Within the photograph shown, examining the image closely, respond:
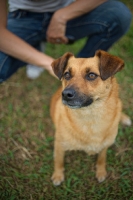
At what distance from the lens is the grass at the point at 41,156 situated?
2814 millimetres

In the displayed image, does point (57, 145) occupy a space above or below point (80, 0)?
below

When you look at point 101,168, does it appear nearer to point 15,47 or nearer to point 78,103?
point 78,103

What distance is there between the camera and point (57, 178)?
289cm

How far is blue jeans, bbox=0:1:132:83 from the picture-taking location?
311 centimetres

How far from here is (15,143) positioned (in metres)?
3.33

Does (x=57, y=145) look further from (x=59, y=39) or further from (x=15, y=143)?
(x=59, y=39)

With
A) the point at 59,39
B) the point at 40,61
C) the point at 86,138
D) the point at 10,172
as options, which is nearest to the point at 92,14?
the point at 59,39

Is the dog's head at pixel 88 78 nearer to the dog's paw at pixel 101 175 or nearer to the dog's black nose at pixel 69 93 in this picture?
the dog's black nose at pixel 69 93

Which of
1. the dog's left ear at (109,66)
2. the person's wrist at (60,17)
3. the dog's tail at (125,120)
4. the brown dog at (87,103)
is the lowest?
the dog's tail at (125,120)

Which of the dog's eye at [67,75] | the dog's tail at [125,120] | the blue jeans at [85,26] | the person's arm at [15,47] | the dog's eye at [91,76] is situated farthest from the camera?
the dog's tail at [125,120]

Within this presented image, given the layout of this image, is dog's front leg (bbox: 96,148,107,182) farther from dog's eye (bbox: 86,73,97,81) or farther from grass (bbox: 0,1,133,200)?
dog's eye (bbox: 86,73,97,81)

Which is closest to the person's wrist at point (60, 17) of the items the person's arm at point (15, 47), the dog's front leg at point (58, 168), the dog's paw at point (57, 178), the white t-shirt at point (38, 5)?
the white t-shirt at point (38, 5)

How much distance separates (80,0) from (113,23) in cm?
57

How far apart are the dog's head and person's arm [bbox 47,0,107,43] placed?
80 centimetres
